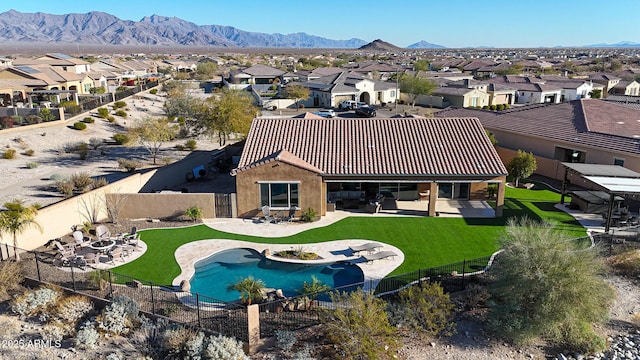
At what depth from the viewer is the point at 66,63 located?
76188 mm

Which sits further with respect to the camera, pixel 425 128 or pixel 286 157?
pixel 425 128

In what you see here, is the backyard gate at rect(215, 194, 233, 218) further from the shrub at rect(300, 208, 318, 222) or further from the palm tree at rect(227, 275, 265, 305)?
the palm tree at rect(227, 275, 265, 305)

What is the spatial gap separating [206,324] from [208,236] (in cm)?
850

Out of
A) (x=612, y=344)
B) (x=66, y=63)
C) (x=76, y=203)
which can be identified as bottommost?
(x=612, y=344)

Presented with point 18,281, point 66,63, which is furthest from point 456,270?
point 66,63

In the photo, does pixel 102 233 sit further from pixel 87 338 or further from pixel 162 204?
pixel 87 338

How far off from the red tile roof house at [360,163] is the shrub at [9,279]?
36.4ft

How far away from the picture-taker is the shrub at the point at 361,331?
14602 mm

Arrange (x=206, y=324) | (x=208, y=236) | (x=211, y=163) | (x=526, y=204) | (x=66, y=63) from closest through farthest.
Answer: (x=206, y=324)
(x=208, y=236)
(x=526, y=204)
(x=211, y=163)
(x=66, y=63)

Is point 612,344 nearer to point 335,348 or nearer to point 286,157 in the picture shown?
point 335,348

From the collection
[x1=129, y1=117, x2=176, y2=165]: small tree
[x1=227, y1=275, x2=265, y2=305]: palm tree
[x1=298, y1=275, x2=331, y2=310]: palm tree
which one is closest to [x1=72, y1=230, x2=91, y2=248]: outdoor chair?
[x1=227, y1=275, x2=265, y2=305]: palm tree

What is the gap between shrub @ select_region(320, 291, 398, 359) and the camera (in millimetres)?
14602

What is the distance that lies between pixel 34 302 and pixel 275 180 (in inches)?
499

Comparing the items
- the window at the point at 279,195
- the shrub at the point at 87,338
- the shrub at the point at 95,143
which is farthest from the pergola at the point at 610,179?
the shrub at the point at 95,143
